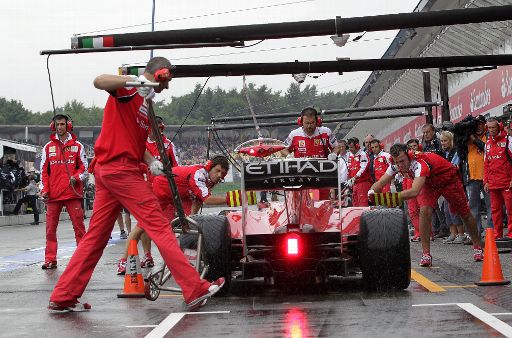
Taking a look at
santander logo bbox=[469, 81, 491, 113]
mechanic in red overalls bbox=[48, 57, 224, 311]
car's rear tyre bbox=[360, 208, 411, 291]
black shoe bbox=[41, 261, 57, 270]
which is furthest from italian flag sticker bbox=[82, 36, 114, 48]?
santander logo bbox=[469, 81, 491, 113]

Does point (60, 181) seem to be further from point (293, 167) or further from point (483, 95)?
point (483, 95)

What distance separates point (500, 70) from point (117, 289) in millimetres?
12036

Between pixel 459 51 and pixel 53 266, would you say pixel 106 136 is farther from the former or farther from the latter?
pixel 459 51

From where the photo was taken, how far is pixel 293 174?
1039 centimetres

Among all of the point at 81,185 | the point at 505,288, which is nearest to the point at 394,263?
the point at 505,288

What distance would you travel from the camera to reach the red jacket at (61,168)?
14.4 meters

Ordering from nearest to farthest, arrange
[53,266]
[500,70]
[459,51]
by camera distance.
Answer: [53,266]
[500,70]
[459,51]

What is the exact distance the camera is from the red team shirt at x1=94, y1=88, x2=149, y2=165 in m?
9.16

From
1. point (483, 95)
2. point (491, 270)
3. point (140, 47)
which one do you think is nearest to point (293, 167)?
point (491, 270)

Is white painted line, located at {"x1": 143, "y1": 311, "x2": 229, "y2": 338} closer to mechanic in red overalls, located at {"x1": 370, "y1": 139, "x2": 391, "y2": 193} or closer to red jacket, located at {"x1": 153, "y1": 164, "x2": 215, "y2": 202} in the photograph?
red jacket, located at {"x1": 153, "y1": 164, "x2": 215, "y2": 202}

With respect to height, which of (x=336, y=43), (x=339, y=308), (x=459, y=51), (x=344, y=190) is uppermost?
(x=459, y=51)

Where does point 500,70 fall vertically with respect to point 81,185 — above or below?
above

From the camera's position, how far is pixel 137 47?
511 inches

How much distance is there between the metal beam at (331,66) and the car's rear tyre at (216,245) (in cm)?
411
